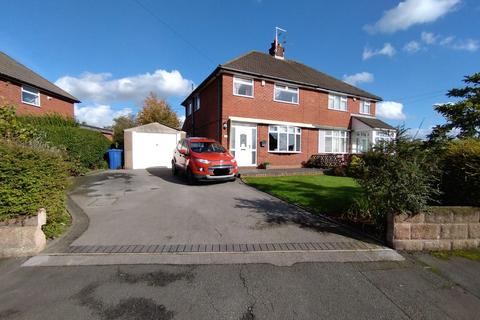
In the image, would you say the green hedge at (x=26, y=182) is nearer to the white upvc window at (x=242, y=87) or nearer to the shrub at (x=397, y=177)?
the shrub at (x=397, y=177)

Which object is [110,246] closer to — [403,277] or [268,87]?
[403,277]

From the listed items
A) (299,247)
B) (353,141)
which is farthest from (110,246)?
(353,141)

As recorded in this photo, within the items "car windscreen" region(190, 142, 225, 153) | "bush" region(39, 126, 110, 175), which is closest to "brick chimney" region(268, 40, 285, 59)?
"car windscreen" region(190, 142, 225, 153)

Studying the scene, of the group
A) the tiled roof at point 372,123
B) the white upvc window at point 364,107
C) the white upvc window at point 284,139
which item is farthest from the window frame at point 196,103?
the white upvc window at point 364,107

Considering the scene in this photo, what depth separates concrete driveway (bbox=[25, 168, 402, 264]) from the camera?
3.86 metres

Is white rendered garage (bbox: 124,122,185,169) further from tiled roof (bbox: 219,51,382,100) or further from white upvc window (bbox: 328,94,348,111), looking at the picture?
white upvc window (bbox: 328,94,348,111)

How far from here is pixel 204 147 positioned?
1057 centimetres

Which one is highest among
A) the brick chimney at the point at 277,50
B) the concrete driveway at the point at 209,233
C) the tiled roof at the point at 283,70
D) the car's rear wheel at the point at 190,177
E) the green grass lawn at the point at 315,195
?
the brick chimney at the point at 277,50

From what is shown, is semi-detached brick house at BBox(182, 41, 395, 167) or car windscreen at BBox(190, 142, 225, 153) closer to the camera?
car windscreen at BBox(190, 142, 225, 153)

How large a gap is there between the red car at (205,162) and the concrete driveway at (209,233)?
1.70 meters

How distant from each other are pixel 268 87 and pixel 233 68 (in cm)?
265

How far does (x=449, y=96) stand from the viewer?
13945 mm

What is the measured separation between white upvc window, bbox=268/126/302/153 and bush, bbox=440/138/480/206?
36.4ft

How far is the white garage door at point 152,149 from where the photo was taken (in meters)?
16.0
